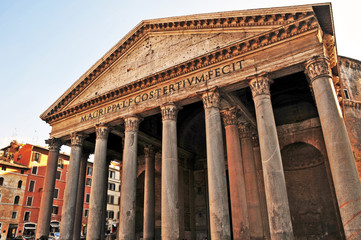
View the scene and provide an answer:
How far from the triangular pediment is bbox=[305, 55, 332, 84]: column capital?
1514 millimetres

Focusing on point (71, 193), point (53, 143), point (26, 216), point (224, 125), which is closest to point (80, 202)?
point (71, 193)

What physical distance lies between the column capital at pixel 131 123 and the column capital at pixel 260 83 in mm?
5226

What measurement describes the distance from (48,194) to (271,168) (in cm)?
1092

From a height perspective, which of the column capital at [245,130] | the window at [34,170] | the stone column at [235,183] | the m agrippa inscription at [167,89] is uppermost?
the window at [34,170]

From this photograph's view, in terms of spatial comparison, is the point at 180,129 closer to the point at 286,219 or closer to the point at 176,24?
the point at 176,24

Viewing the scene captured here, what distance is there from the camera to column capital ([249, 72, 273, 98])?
8875 millimetres

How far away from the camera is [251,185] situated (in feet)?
36.4

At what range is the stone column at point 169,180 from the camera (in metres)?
9.14

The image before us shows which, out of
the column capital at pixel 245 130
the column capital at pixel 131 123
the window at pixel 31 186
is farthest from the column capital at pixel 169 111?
the window at pixel 31 186

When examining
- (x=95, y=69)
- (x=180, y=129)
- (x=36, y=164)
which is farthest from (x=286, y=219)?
(x=36, y=164)

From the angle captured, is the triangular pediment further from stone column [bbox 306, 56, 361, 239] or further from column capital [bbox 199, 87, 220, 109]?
stone column [bbox 306, 56, 361, 239]

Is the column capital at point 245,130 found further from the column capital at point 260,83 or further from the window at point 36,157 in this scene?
the window at point 36,157

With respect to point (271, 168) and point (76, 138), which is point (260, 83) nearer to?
point (271, 168)

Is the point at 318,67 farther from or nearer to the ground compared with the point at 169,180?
farther from the ground
